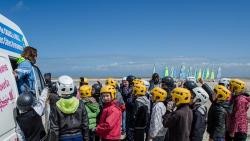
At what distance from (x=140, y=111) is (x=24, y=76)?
3.62 metres

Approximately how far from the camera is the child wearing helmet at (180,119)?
6.46 meters

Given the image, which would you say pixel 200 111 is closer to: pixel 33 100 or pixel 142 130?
pixel 142 130

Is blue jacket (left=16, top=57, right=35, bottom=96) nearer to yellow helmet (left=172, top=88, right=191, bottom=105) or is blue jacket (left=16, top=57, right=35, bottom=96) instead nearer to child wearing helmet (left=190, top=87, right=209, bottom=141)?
yellow helmet (left=172, top=88, right=191, bottom=105)

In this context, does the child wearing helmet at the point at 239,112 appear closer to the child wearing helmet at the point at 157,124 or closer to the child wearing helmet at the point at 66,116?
the child wearing helmet at the point at 157,124

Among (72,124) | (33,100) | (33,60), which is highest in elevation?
(33,60)

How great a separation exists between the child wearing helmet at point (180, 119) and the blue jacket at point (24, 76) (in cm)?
224

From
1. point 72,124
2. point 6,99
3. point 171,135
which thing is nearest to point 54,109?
point 72,124

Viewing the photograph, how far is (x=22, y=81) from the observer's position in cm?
580

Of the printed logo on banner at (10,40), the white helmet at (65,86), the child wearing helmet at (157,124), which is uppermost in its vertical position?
the printed logo on banner at (10,40)

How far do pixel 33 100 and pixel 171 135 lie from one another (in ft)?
7.97

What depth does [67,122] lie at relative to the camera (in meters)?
5.90

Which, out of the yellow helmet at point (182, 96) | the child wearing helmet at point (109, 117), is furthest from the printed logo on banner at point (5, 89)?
the yellow helmet at point (182, 96)

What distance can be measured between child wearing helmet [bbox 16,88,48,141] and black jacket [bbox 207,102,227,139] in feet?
10.6

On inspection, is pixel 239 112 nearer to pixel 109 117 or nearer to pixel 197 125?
pixel 197 125
